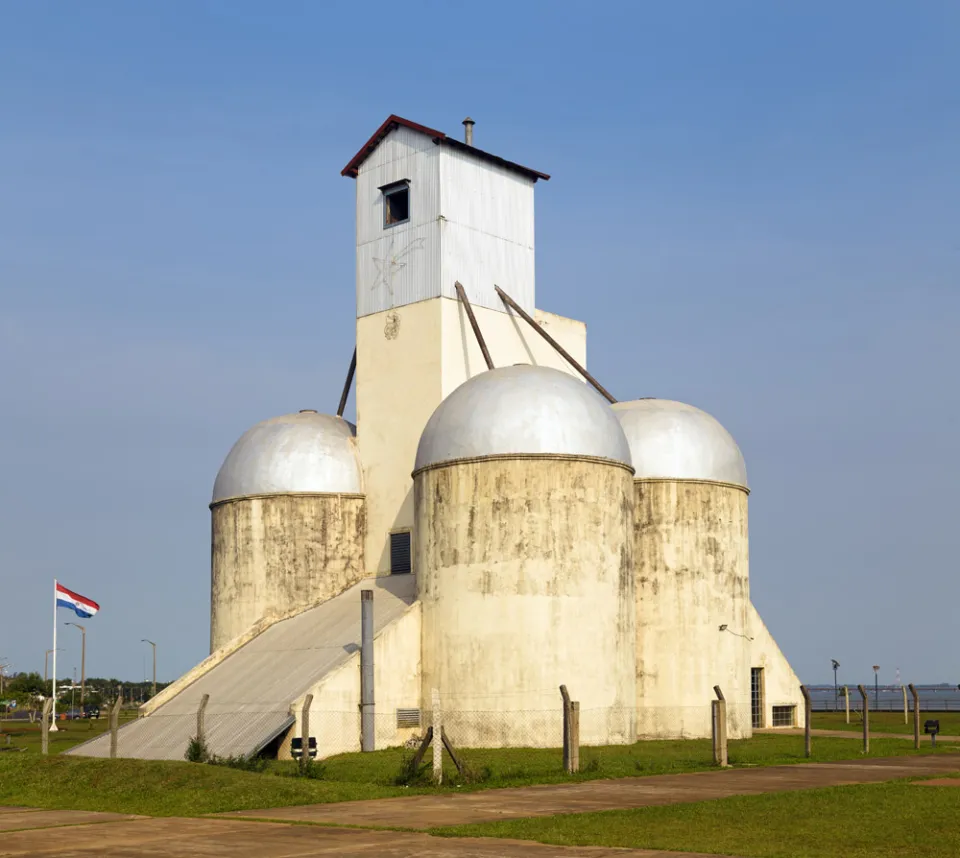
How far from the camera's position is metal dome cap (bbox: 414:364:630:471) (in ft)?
117

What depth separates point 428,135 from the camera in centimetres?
4450

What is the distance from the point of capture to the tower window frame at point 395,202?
45500 millimetres

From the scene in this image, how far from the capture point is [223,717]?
35.3 metres

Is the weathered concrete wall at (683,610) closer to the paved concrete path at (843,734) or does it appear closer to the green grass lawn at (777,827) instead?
the paved concrete path at (843,734)

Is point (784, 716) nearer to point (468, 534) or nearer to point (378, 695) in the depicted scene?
point (468, 534)

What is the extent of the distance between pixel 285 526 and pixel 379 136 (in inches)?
547

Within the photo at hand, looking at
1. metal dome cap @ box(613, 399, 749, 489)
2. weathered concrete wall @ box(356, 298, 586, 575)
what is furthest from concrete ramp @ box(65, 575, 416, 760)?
metal dome cap @ box(613, 399, 749, 489)

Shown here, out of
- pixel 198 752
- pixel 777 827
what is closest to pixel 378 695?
pixel 198 752

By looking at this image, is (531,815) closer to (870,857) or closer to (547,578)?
(870,857)

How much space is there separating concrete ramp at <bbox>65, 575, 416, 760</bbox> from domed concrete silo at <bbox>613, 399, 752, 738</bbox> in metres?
7.42

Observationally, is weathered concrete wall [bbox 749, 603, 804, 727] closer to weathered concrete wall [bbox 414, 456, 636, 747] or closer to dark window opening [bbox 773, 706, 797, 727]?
dark window opening [bbox 773, 706, 797, 727]

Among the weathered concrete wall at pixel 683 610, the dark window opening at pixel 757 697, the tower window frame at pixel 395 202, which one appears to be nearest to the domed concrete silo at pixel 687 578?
the weathered concrete wall at pixel 683 610

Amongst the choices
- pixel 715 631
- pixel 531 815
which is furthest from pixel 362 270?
pixel 531 815

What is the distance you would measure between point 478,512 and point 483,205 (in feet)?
45.9
